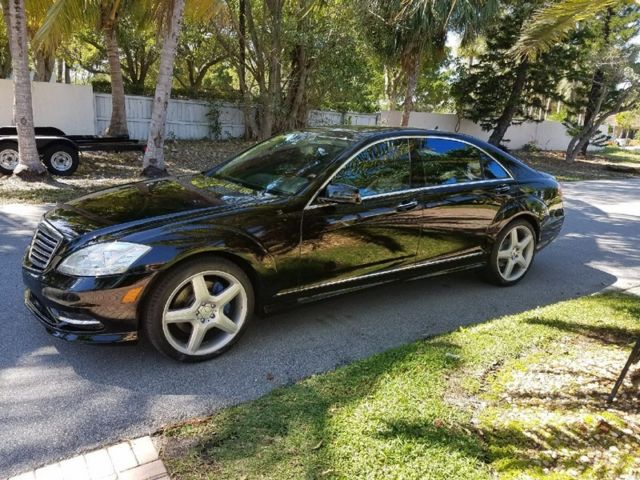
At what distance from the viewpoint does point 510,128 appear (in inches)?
1062

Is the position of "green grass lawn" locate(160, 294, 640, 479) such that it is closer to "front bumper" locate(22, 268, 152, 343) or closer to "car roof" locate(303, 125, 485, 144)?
"front bumper" locate(22, 268, 152, 343)

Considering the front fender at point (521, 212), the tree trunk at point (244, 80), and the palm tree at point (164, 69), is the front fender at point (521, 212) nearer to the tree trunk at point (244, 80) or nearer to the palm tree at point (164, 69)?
the palm tree at point (164, 69)

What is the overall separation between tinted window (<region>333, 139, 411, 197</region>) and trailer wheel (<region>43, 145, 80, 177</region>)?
8.09m

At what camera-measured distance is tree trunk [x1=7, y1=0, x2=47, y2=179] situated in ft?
28.1

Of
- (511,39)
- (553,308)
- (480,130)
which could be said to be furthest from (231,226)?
Answer: (480,130)

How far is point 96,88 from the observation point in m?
18.5

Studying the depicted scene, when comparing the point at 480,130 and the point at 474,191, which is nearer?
the point at 474,191

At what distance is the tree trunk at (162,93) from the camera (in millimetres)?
9727

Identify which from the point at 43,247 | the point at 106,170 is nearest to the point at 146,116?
the point at 106,170

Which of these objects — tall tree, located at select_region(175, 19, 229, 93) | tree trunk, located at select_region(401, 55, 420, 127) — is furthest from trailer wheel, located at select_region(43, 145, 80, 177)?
tree trunk, located at select_region(401, 55, 420, 127)

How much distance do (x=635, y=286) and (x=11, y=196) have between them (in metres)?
8.96

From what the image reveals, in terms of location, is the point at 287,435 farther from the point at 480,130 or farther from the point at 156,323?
the point at 480,130

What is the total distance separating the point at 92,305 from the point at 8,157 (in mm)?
8291

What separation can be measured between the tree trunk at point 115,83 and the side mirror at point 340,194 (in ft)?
39.6
